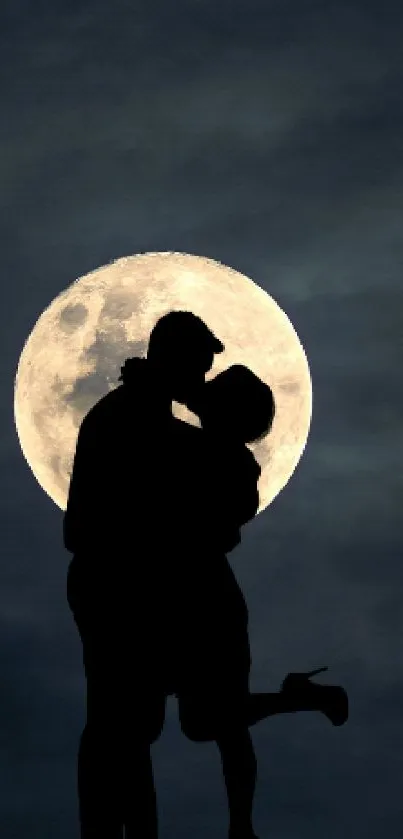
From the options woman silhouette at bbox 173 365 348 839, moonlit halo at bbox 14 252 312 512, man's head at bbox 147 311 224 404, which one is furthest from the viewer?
moonlit halo at bbox 14 252 312 512

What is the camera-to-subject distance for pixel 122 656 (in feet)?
29.5

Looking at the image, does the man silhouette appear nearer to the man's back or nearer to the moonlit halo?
the man's back

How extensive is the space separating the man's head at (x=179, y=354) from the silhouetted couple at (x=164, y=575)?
1 centimetres

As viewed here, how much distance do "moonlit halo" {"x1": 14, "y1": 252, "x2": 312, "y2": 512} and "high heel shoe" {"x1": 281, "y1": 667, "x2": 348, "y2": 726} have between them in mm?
1384

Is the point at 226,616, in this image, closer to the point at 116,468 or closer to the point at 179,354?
the point at 116,468

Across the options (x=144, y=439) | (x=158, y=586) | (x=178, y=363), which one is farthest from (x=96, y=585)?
(x=178, y=363)

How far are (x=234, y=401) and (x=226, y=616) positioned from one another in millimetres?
1532

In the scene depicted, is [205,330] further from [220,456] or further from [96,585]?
[96,585]

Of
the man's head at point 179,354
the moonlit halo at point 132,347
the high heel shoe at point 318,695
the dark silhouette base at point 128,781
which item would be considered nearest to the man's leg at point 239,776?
the dark silhouette base at point 128,781

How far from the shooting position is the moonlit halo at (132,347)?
1023cm

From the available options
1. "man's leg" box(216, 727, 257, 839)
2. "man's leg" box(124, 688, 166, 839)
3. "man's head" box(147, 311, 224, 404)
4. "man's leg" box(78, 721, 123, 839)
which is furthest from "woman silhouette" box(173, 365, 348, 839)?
"man's leg" box(78, 721, 123, 839)

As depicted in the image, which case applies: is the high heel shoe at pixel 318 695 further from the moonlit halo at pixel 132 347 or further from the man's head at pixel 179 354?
the man's head at pixel 179 354

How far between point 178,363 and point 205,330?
327 millimetres

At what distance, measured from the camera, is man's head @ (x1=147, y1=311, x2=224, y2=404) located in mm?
9586
